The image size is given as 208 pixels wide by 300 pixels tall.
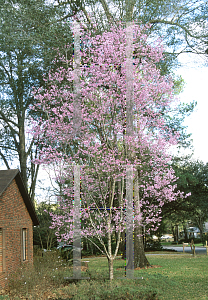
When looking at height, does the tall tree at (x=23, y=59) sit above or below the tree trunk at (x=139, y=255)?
above

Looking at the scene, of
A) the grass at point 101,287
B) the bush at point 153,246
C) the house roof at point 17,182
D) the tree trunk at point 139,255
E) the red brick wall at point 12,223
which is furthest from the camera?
the bush at point 153,246

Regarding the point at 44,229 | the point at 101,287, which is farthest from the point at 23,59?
the point at 101,287

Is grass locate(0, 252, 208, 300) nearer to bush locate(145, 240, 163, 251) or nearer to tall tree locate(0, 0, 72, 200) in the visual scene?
tall tree locate(0, 0, 72, 200)

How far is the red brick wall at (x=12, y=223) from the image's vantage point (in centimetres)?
1141

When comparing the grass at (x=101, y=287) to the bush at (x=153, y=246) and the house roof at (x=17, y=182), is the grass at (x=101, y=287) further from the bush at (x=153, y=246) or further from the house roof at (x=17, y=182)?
the bush at (x=153, y=246)

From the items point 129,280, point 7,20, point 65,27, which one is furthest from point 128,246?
point 7,20

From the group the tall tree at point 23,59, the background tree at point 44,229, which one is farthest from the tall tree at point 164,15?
the background tree at point 44,229

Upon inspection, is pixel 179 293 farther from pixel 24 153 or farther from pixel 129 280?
pixel 24 153

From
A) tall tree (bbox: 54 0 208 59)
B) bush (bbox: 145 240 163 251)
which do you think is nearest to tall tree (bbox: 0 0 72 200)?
tall tree (bbox: 54 0 208 59)

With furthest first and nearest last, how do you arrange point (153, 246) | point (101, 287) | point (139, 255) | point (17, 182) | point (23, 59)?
1. point (153, 246)
2. point (23, 59)
3. point (139, 255)
4. point (17, 182)
5. point (101, 287)

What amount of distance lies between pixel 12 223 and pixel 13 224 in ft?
0.34

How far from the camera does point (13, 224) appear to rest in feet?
40.5

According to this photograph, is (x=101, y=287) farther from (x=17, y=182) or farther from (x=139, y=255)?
(x=17, y=182)

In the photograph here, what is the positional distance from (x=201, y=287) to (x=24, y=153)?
39.1ft
